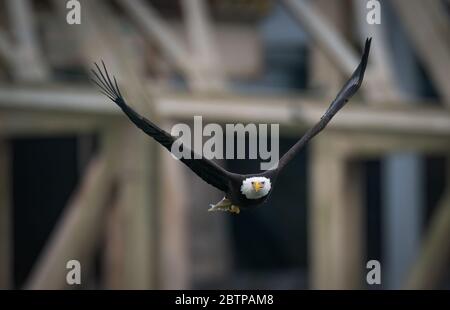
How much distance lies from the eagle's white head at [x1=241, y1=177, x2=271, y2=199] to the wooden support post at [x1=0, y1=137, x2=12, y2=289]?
182 inches

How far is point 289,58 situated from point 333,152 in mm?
5733

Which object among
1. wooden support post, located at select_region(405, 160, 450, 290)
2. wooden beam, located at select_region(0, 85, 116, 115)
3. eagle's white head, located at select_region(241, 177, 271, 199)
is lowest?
wooden support post, located at select_region(405, 160, 450, 290)

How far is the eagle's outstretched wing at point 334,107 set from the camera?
4.89 metres

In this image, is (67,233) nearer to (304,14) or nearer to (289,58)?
(304,14)

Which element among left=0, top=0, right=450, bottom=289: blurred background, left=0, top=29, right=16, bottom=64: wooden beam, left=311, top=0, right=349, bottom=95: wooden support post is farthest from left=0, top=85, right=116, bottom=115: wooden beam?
left=311, top=0, right=349, bottom=95: wooden support post

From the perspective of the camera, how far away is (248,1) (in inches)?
389

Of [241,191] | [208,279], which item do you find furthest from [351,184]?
[208,279]

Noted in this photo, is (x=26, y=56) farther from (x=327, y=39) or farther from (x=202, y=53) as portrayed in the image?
(x=327, y=39)

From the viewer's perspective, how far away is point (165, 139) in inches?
181

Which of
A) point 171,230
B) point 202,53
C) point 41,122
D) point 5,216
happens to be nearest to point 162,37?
point 202,53

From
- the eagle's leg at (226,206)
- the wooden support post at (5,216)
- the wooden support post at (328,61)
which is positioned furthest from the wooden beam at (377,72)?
the wooden support post at (5,216)

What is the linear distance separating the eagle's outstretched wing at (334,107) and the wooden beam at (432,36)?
7.49 feet

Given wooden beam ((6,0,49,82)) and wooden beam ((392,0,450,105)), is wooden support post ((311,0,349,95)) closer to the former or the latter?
wooden beam ((392,0,450,105))

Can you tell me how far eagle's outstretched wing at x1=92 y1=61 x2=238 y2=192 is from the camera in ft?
15.0
